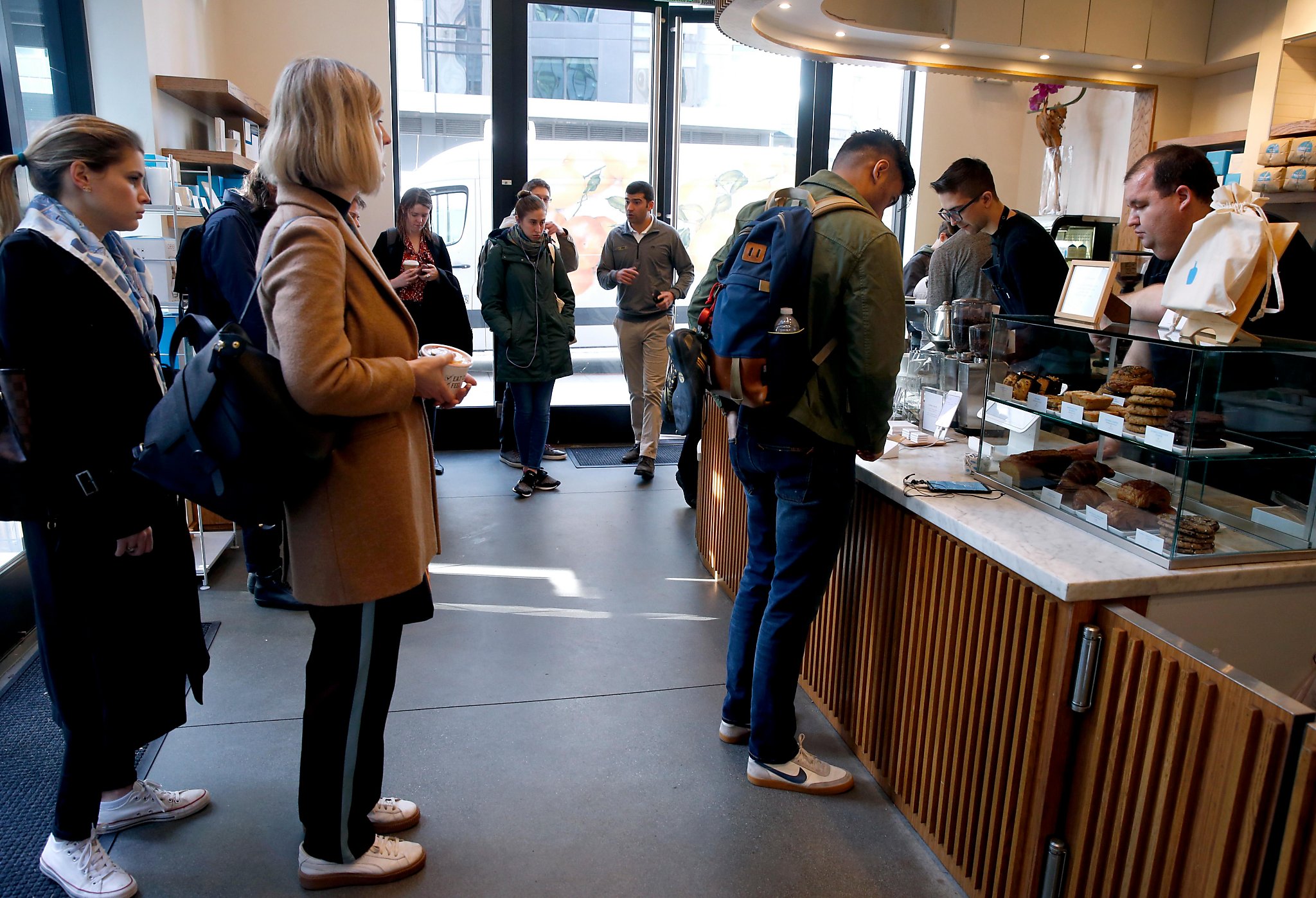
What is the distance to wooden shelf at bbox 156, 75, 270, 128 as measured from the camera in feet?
13.8

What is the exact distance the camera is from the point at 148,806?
2.18m

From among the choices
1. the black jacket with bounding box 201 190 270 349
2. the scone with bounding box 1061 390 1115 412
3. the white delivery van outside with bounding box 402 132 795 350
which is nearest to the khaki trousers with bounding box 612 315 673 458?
the white delivery van outside with bounding box 402 132 795 350

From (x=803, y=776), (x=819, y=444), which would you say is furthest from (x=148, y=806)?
(x=819, y=444)

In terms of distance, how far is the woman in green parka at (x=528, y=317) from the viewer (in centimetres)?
510

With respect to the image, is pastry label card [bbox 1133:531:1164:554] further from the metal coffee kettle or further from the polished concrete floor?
the metal coffee kettle

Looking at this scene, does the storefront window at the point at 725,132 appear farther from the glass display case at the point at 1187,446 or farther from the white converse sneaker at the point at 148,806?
the white converse sneaker at the point at 148,806

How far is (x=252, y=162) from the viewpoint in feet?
15.6

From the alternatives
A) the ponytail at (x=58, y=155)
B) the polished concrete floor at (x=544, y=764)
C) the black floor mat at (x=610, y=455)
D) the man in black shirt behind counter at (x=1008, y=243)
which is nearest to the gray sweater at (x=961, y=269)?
the man in black shirt behind counter at (x=1008, y=243)

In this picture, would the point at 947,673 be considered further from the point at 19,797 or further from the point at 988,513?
the point at 19,797

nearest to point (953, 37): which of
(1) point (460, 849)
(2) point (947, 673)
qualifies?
(2) point (947, 673)

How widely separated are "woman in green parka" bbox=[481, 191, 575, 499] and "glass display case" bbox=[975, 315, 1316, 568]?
3.49m

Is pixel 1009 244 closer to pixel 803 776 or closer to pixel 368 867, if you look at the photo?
pixel 803 776

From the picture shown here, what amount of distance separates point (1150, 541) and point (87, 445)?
209 centimetres

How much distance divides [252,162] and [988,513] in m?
4.27
